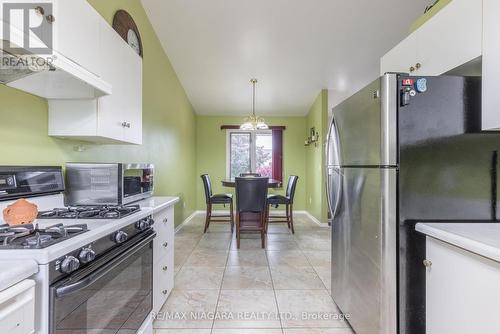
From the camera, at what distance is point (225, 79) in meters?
4.27

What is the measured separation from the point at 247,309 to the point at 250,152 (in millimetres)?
4220

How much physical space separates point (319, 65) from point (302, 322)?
3376mm

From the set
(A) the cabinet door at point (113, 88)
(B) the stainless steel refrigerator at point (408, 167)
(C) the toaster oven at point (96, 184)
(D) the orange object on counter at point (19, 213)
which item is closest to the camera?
(D) the orange object on counter at point (19, 213)

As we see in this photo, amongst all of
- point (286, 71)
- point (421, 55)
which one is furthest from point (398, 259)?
point (286, 71)

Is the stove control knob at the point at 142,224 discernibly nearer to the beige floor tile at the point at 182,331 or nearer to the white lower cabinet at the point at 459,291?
the beige floor tile at the point at 182,331

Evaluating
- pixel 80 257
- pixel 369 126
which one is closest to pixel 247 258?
pixel 369 126

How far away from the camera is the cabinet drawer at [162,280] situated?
5.57ft

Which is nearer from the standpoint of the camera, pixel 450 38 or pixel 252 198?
pixel 450 38

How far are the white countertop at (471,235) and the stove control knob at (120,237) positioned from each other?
1.39 m

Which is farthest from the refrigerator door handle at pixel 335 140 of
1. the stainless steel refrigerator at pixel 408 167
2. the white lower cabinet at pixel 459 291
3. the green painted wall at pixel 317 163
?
the green painted wall at pixel 317 163

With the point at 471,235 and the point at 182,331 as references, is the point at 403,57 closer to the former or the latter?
the point at 471,235

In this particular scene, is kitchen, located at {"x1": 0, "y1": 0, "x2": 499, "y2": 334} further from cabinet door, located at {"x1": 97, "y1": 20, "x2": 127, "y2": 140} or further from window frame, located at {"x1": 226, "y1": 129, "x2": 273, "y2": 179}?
window frame, located at {"x1": 226, "y1": 129, "x2": 273, "y2": 179}

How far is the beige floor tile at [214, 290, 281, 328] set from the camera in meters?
1.76

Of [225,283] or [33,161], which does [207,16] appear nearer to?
[33,161]
